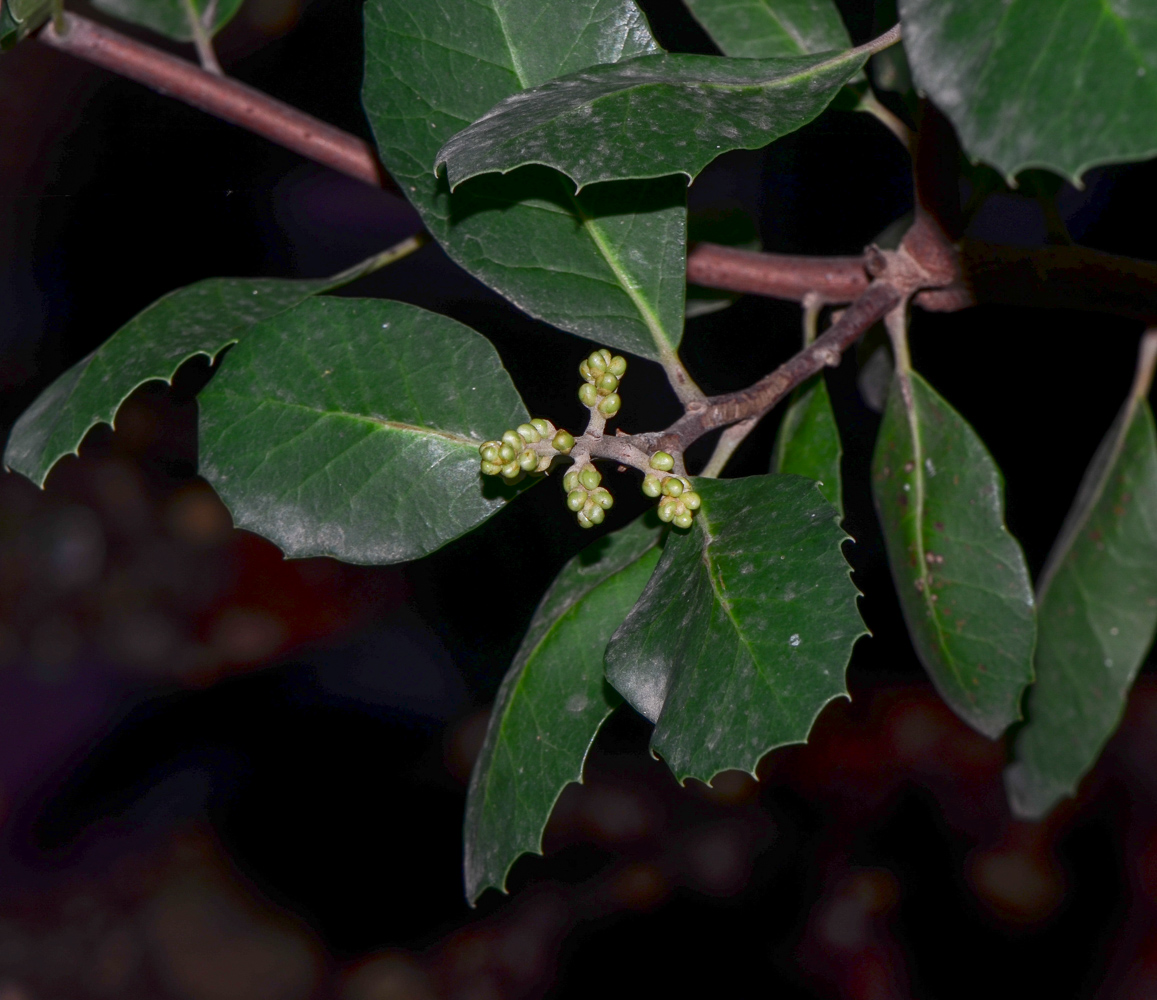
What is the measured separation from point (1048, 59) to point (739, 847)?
2.18m

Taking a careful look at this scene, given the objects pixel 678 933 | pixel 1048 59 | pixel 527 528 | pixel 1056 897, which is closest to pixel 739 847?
pixel 678 933

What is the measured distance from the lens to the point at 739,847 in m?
2.36

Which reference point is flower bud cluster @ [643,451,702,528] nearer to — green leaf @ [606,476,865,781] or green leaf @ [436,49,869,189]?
green leaf @ [606,476,865,781]

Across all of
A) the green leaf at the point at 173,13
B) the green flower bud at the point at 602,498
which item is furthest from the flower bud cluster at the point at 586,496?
the green leaf at the point at 173,13

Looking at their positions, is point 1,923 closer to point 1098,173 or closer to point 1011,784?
point 1011,784

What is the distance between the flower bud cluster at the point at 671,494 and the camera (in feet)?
1.96

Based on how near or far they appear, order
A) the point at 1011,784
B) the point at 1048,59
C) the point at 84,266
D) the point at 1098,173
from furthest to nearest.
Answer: the point at 84,266 → the point at 1098,173 → the point at 1011,784 → the point at 1048,59

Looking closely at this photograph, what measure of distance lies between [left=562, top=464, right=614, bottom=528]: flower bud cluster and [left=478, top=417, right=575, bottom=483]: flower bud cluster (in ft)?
0.05

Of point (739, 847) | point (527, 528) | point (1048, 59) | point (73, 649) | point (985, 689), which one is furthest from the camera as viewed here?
point (73, 649)

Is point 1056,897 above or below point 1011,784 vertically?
below

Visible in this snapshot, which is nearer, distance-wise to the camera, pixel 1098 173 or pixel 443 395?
pixel 443 395

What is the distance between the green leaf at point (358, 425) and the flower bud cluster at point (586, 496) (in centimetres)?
10

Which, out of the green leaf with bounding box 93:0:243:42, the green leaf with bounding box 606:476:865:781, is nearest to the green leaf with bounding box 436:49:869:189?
the green leaf with bounding box 606:476:865:781

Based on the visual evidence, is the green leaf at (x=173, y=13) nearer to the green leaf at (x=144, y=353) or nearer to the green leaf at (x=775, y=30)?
the green leaf at (x=144, y=353)
